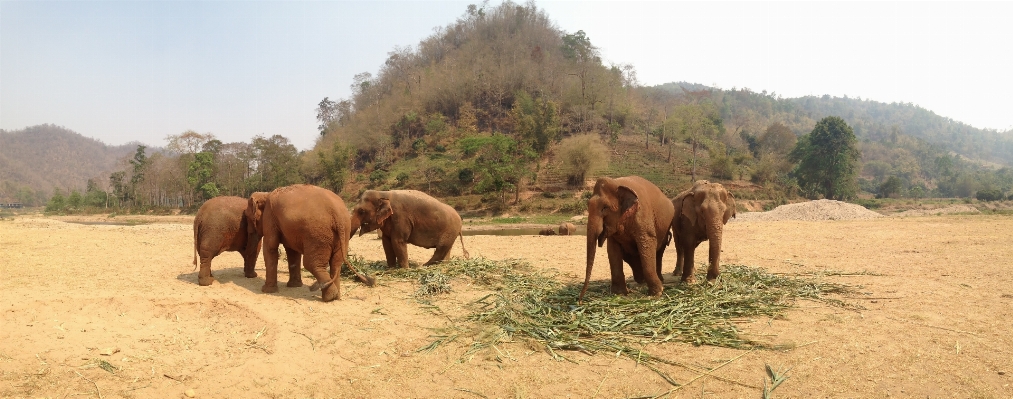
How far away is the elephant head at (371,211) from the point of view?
10.7 meters

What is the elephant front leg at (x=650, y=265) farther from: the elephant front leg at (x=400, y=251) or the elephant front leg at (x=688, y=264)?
the elephant front leg at (x=400, y=251)

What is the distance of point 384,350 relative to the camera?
5820 mm

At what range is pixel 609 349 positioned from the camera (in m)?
5.77

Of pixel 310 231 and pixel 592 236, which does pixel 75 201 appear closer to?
pixel 310 231

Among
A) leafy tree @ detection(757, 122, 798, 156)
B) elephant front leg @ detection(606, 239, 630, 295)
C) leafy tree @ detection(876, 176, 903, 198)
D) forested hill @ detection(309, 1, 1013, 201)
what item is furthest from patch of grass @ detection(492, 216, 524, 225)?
leafy tree @ detection(757, 122, 798, 156)

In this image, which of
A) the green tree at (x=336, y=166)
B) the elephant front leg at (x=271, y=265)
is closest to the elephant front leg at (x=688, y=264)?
the elephant front leg at (x=271, y=265)

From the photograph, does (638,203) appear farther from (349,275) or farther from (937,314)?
(349,275)

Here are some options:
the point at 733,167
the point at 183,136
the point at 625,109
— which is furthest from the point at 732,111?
the point at 183,136

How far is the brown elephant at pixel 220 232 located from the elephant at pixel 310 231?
64cm

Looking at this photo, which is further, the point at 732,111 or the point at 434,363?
the point at 732,111

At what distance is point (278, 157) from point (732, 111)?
132m

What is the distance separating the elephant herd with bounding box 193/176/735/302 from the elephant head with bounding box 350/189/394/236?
1640 mm

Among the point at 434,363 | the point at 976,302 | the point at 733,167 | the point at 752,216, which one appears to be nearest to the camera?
the point at 434,363

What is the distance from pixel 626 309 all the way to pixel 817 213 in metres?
29.6
